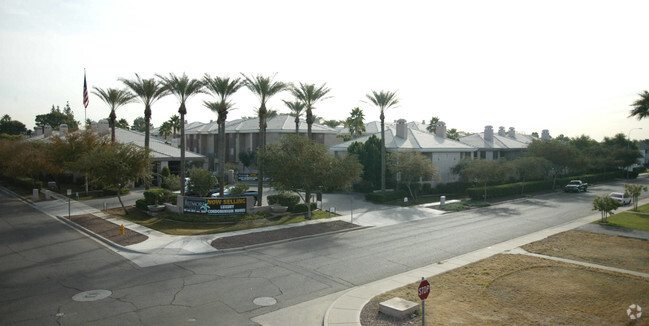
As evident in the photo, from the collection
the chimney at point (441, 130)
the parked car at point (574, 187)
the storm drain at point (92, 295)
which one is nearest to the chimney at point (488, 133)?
the chimney at point (441, 130)

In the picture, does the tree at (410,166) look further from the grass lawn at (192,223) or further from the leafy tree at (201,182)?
the leafy tree at (201,182)

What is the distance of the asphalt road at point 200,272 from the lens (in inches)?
475

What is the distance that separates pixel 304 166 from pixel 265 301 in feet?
52.3

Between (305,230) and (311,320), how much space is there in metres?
13.8

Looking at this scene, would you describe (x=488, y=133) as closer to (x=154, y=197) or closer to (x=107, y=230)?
(x=154, y=197)

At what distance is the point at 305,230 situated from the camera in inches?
1000

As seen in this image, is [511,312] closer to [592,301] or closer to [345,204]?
[592,301]

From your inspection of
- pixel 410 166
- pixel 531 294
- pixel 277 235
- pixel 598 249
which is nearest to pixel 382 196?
pixel 410 166

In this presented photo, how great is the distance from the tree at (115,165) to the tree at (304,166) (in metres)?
9.00

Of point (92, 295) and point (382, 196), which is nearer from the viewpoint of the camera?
point (92, 295)

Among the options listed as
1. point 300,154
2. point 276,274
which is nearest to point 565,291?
point 276,274

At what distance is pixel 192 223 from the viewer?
26.9 metres

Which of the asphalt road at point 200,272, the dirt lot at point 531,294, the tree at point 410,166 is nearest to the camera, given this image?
the dirt lot at point 531,294

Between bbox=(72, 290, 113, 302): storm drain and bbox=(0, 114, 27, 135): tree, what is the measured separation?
4827 inches
